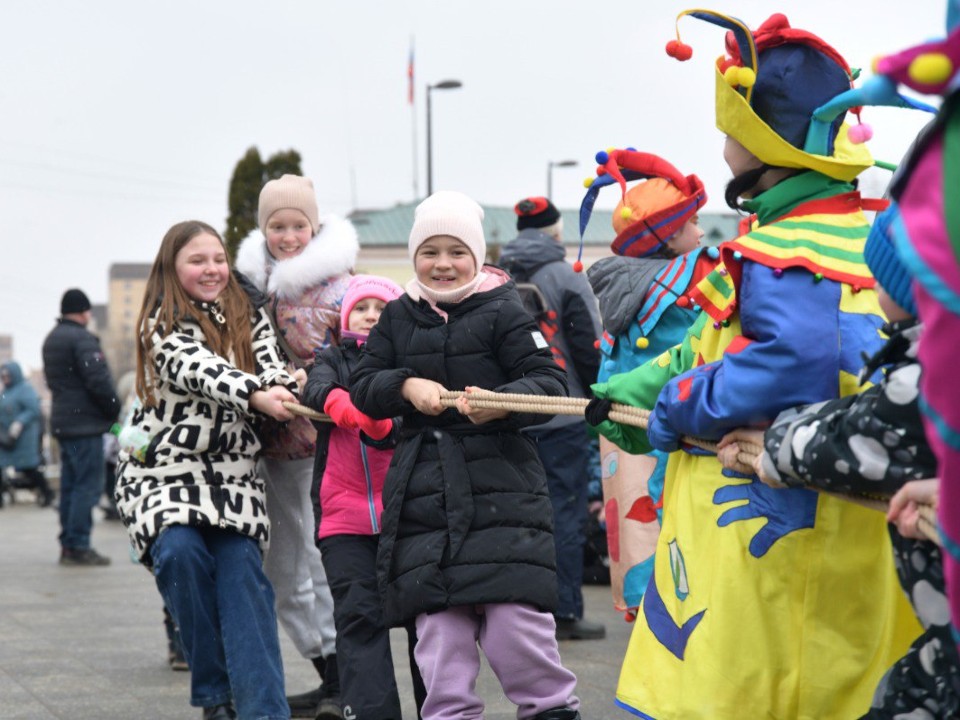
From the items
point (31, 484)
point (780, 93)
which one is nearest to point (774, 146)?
point (780, 93)

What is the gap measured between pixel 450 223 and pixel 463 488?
83cm

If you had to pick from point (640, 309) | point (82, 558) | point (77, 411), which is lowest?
point (82, 558)

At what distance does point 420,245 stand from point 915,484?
230 centimetres

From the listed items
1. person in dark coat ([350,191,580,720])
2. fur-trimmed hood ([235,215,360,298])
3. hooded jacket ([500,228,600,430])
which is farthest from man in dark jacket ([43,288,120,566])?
person in dark coat ([350,191,580,720])

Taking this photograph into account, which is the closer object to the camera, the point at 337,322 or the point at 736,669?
the point at 736,669

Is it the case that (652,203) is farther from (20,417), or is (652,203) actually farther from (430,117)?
(430,117)

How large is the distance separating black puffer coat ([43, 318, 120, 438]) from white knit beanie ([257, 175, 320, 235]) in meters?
6.69

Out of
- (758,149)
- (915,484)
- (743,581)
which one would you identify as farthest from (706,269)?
(915,484)

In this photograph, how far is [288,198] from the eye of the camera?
594 cm

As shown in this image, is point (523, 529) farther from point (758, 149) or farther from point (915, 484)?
point (915, 484)

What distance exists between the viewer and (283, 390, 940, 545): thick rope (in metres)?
2.88

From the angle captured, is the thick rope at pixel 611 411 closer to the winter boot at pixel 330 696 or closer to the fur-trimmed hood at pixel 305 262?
the fur-trimmed hood at pixel 305 262

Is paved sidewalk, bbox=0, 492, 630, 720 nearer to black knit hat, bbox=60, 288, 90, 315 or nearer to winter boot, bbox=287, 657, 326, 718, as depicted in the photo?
winter boot, bbox=287, 657, 326, 718

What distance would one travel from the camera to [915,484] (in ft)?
8.63
